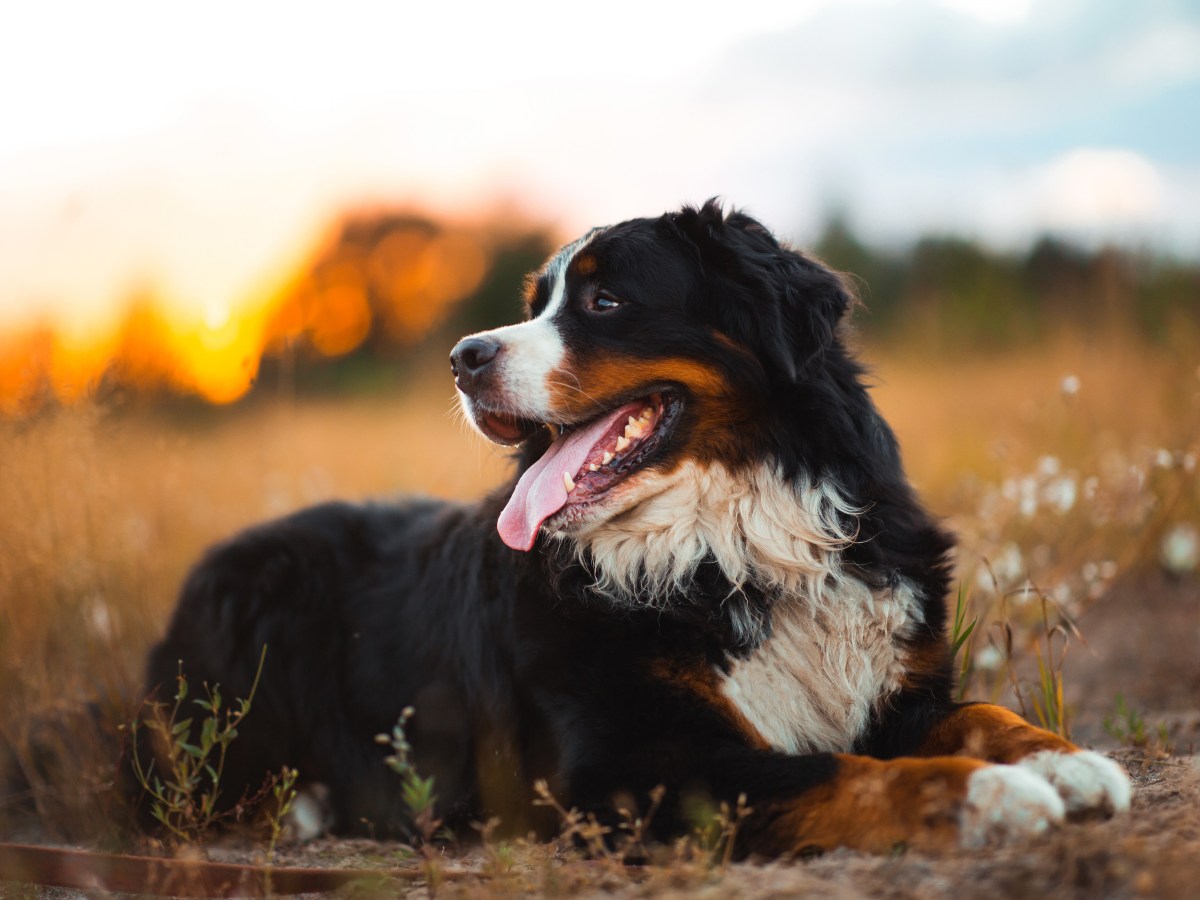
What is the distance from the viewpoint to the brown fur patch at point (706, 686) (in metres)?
2.86

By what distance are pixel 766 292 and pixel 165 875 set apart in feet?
7.79

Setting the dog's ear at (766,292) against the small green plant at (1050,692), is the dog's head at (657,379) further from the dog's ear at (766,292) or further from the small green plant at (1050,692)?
the small green plant at (1050,692)

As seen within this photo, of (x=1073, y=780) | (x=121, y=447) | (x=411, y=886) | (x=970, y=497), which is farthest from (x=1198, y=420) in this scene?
(x=121, y=447)

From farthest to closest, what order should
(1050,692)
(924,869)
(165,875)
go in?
(1050,692)
(165,875)
(924,869)

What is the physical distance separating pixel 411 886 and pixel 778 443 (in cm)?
158

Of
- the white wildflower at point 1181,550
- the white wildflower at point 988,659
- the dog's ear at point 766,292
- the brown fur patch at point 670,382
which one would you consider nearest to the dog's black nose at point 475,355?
the brown fur patch at point 670,382

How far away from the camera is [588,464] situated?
126 inches

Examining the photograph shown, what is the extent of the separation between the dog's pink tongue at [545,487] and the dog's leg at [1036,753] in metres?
1.25

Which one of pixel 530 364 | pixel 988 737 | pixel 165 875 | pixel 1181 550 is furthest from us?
pixel 1181 550

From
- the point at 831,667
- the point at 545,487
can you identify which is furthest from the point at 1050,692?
the point at 545,487

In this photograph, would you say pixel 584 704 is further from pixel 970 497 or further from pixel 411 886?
pixel 970 497

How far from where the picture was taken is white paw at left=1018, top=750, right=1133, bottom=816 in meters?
2.37

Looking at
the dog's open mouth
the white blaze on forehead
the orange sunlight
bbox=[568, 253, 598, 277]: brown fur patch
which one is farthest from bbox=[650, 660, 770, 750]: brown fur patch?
the orange sunlight

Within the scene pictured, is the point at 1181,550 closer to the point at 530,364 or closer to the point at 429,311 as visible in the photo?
the point at 530,364
